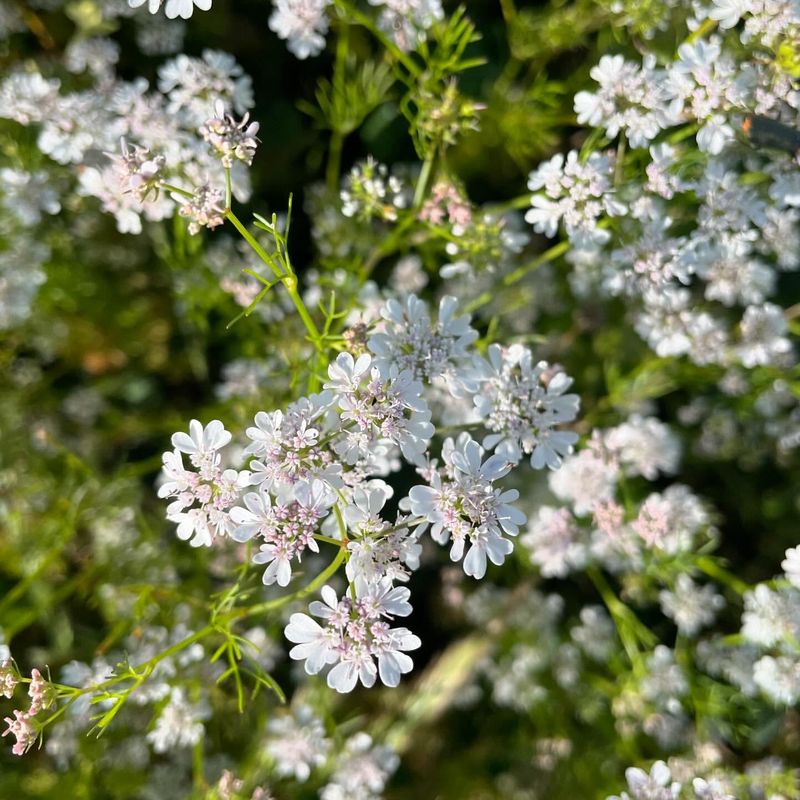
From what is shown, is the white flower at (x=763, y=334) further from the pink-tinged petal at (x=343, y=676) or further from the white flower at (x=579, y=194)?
the pink-tinged petal at (x=343, y=676)

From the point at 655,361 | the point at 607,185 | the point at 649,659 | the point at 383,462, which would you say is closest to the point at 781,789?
the point at 649,659

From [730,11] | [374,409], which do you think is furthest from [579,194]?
[374,409]

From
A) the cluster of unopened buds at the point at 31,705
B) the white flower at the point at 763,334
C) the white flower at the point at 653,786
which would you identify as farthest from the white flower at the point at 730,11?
the cluster of unopened buds at the point at 31,705

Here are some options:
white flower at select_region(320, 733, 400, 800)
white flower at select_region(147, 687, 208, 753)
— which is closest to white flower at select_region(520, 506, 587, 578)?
white flower at select_region(320, 733, 400, 800)

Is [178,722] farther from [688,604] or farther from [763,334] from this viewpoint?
[763,334]

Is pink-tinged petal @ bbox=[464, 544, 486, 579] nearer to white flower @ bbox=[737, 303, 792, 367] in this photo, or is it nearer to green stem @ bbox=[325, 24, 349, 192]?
white flower @ bbox=[737, 303, 792, 367]

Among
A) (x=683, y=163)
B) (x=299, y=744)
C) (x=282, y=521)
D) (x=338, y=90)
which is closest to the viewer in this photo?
(x=282, y=521)

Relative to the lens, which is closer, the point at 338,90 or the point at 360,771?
the point at 360,771

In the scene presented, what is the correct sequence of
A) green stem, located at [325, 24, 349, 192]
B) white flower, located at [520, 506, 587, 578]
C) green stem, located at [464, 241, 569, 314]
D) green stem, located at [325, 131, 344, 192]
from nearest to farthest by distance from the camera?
green stem, located at [464, 241, 569, 314] < white flower, located at [520, 506, 587, 578] < green stem, located at [325, 24, 349, 192] < green stem, located at [325, 131, 344, 192]

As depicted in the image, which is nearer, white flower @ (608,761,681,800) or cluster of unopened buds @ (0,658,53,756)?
cluster of unopened buds @ (0,658,53,756)

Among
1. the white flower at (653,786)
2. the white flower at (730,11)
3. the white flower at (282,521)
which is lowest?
the white flower at (653,786)

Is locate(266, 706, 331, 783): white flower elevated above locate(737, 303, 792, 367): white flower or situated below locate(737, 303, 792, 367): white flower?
below
